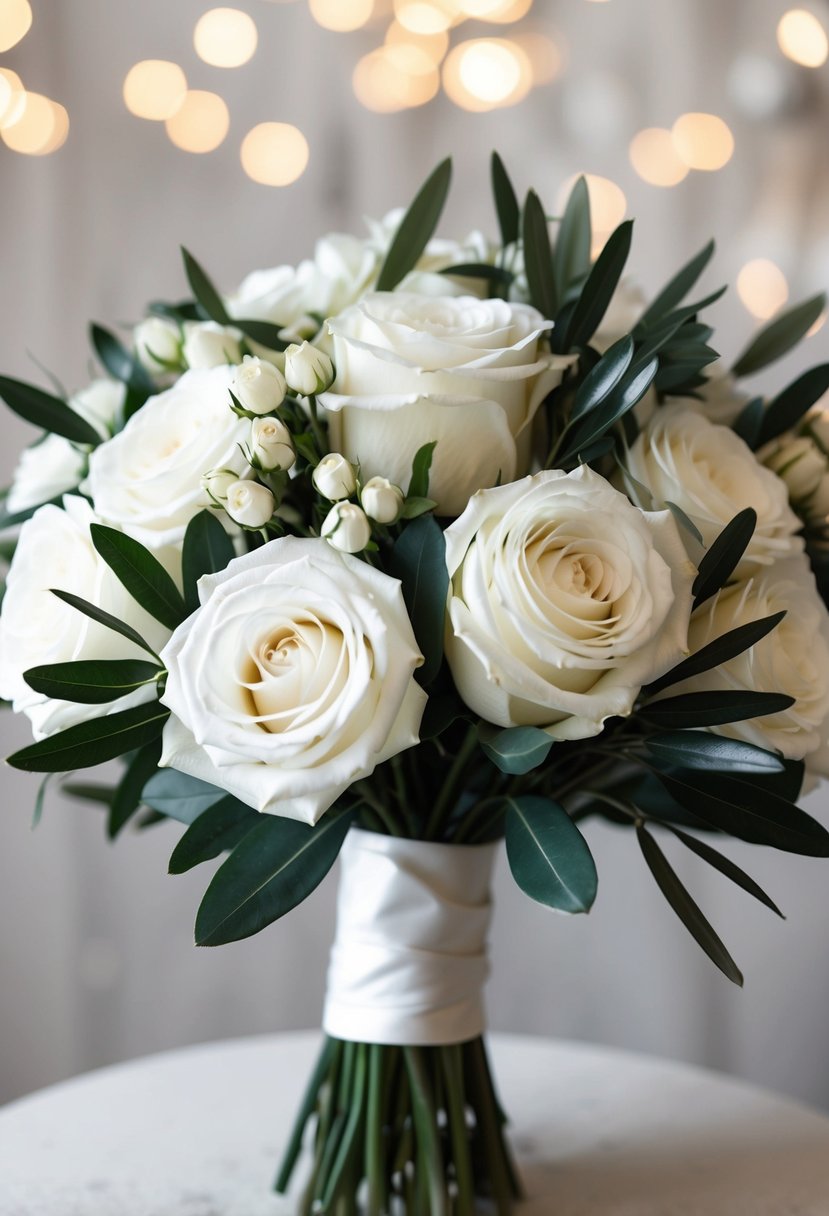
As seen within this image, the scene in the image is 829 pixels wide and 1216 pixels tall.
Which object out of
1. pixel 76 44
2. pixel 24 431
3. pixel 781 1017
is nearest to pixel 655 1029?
pixel 781 1017

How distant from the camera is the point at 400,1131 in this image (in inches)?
30.2

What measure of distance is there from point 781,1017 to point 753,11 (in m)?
1.30

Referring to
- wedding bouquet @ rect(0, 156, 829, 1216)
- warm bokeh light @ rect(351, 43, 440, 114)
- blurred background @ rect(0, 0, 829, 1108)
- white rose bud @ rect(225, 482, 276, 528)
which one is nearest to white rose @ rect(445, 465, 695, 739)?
wedding bouquet @ rect(0, 156, 829, 1216)

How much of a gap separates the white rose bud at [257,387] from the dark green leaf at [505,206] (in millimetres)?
265

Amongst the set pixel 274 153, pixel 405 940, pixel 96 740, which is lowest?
pixel 405 940

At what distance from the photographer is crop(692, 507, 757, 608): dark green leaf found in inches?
24.3

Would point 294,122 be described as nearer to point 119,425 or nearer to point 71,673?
point 119,425

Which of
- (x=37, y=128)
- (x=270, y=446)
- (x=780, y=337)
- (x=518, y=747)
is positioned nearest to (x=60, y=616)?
(x=270, y=446)

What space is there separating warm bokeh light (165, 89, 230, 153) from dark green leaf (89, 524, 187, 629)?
0.95 metres

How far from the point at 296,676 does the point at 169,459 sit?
0.17 metres

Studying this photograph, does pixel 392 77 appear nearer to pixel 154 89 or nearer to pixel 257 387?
pixel 154 89

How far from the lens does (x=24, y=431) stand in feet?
4.49

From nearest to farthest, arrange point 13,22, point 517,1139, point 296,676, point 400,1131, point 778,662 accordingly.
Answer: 1. point 296,676
2. point 778,662
3. point 400,1131
4. point 517,1139
5. point 13,22

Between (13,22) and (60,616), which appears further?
(13,22)
